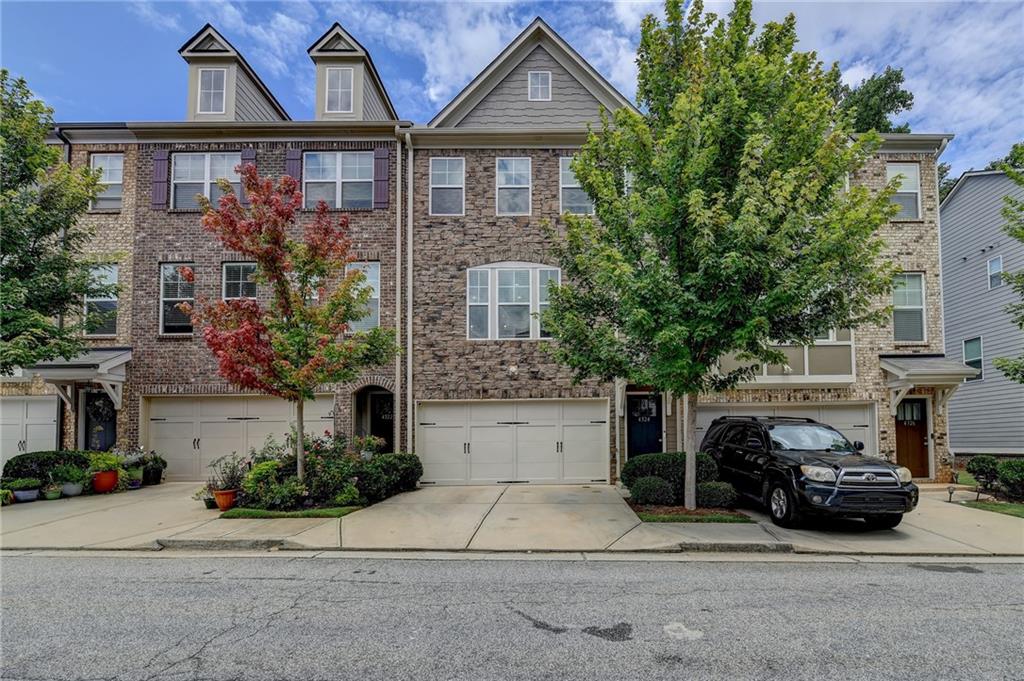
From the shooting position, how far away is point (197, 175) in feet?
51.2

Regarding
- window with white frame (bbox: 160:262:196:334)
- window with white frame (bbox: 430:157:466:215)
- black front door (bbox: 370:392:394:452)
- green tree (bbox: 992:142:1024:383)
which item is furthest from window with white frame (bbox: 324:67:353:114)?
green tree (bbox: 992:142:1024:383)

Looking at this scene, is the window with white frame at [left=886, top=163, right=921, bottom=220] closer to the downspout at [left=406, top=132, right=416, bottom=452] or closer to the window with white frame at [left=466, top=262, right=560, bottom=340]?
the window with white frame at [left=466, top=262, right=560, bottom=340]

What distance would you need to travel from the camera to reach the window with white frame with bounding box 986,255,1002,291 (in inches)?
712

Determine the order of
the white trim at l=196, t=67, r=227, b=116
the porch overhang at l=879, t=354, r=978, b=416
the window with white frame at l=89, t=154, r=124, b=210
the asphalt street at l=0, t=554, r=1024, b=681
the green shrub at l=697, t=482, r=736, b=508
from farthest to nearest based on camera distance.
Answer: the white trim at l=196, t=67, r=227, b=116, the window with white frame at l=89, t=154, r=124, b=210, the porch overhang at l=879, t=354, r=978, b=416, the green shrub at l=697, t=482, r=736, b=508, the asphalt street at l=0, t=554, r=1024, b=681

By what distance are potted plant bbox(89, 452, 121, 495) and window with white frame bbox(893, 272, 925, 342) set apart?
19.7 meters

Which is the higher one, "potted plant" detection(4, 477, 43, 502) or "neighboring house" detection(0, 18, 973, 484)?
"neighboring house" detection(0, 18, 973, 484)

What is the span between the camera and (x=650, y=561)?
298 inches

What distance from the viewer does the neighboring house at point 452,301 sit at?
14.8m

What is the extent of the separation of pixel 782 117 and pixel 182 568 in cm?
1088

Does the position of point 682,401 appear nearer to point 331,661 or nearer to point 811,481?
point 811,481

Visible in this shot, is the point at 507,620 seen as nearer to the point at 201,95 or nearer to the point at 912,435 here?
the point at 912,435

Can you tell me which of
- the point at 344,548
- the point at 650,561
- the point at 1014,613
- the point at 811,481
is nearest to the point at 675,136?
the point at 811,481

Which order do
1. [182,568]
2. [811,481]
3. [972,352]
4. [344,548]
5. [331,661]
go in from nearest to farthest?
[331,661] → [182,568] → [344,548] → [811,481] → [972,352]

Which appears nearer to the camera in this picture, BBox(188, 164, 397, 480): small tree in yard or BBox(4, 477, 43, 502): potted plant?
BBox(188, 164, 397, 480): small tree in yard
